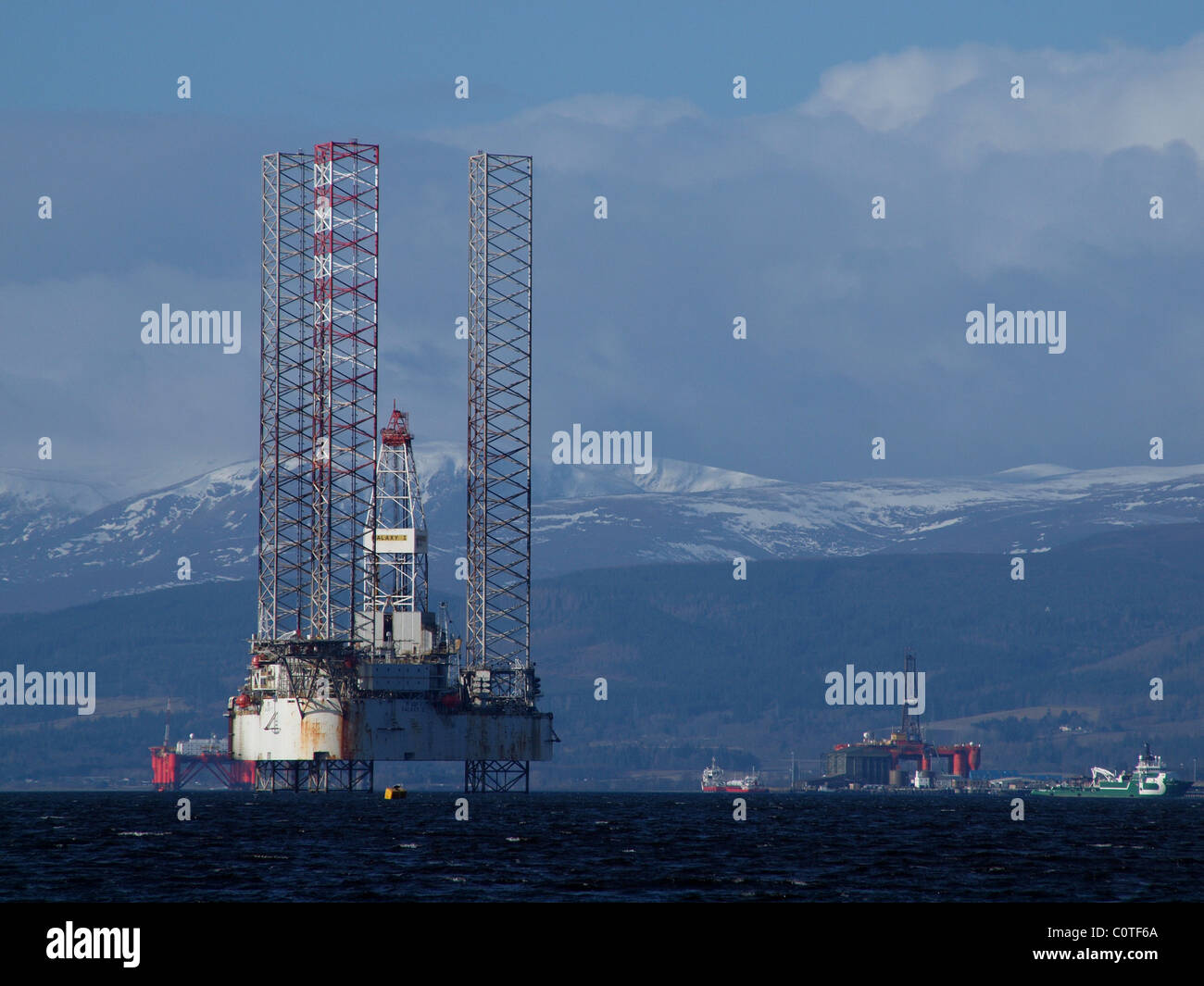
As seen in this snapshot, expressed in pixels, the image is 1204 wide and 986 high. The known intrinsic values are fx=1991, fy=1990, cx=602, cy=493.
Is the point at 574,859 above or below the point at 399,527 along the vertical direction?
below

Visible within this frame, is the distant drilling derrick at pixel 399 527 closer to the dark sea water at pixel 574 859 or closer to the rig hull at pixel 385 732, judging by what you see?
the rig hull at pixel 385 732

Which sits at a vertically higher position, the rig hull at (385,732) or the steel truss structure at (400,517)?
the steel truss structure at (400,517)

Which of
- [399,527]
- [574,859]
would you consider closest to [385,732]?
[399,527]

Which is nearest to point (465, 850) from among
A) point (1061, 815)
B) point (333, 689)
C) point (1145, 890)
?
point (1145, 890)

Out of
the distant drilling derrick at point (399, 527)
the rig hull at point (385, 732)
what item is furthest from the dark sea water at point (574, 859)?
the distant drilling derrick at point (399, 527)

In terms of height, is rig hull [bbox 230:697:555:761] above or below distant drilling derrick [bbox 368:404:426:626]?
below

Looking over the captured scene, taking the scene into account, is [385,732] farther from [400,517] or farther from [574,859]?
[574,859]

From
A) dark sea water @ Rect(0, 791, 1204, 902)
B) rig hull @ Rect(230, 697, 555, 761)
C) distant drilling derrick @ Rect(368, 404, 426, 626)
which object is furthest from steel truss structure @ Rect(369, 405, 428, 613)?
dark sea water @ Rect(0, 791, 1204, 902)

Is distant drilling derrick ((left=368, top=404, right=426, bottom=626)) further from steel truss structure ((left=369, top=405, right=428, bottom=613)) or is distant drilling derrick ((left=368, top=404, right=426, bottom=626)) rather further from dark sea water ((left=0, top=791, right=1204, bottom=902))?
dark sea water ((left=0, top=791, right=1204, bottom=902))
